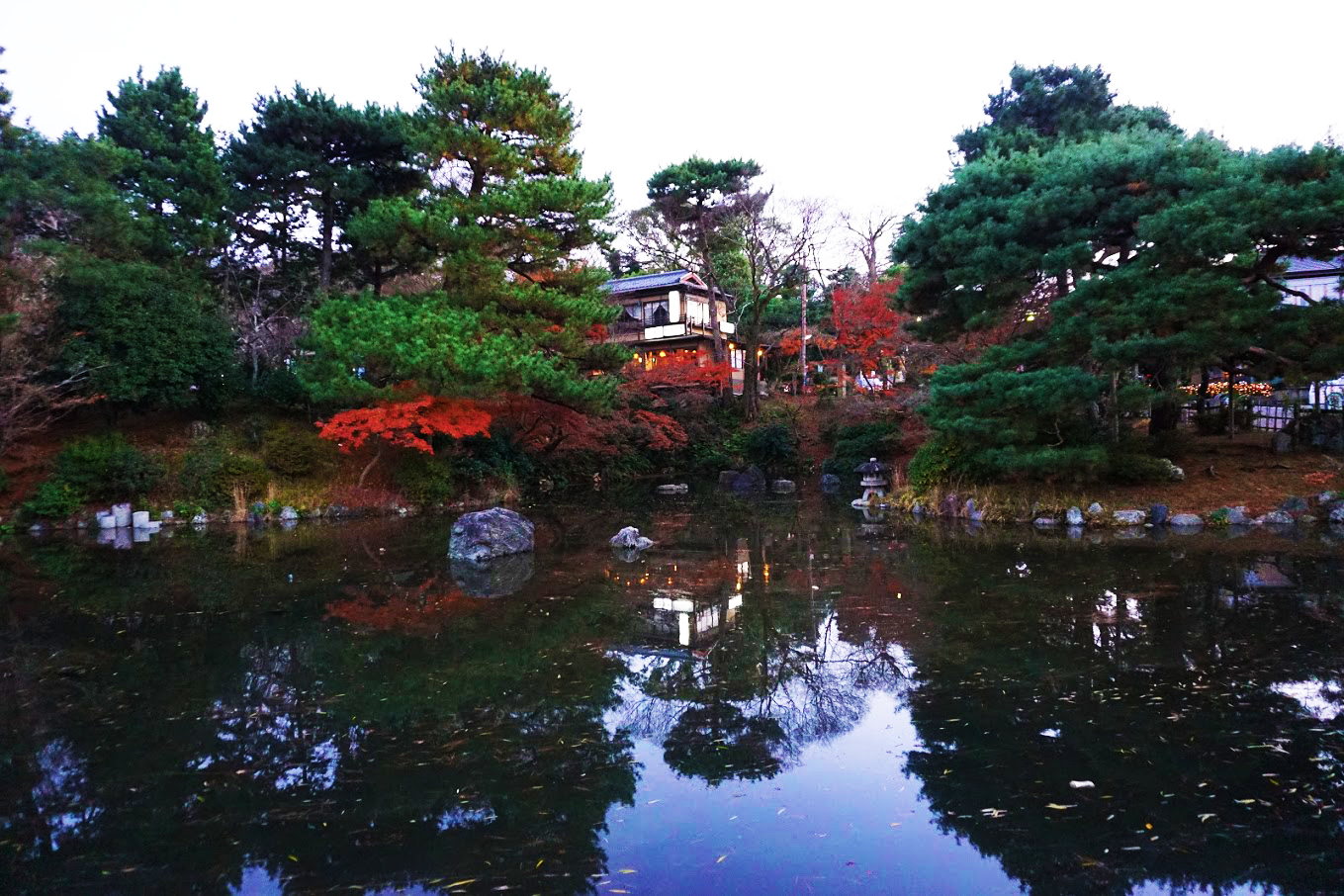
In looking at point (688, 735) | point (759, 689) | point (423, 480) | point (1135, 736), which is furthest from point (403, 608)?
point (423, 480)

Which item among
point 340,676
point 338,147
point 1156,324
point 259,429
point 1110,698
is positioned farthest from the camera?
point 338,147

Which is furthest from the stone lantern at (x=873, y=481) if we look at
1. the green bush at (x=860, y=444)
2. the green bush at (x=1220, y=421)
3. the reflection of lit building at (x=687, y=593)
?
the reflection of lit building at (x=687, y=593)

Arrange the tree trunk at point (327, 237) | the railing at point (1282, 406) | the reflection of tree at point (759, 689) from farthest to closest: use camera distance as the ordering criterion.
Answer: the tree trunk at point (327, 237), the railing at point (1282, 406), the reflection of tree at point (759, 689)

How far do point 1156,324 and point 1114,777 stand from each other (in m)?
9.55

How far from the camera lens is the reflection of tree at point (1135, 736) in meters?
3.23

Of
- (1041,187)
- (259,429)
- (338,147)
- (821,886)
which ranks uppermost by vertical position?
(338,147)

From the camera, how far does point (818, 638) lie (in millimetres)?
6621

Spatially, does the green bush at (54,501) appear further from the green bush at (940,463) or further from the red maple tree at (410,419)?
the green bush at (940,463)

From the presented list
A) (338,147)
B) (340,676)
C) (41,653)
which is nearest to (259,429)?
(338,147)

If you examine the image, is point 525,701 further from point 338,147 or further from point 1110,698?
point 338,147

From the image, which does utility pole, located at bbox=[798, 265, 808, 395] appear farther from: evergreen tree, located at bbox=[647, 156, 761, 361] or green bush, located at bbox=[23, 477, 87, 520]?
green bush, located at bbox=[23, 477, 87, 520]

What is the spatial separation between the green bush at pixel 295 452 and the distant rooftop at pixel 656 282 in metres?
15.7

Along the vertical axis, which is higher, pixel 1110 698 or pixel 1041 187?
pixel 1041 187

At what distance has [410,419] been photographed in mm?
15211
